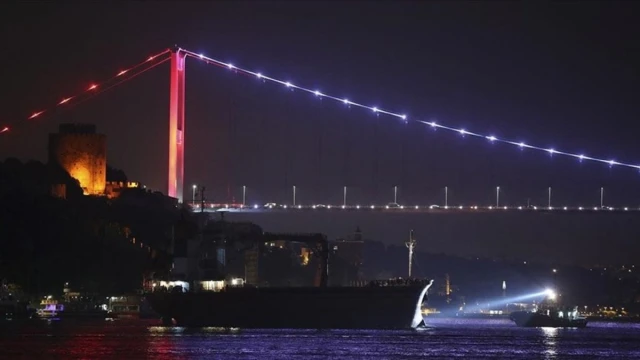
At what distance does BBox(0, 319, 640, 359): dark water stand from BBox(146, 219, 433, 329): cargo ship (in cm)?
165

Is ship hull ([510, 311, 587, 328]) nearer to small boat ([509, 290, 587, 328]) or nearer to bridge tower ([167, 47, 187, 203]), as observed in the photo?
small boat ([509, 290, 587, 328])

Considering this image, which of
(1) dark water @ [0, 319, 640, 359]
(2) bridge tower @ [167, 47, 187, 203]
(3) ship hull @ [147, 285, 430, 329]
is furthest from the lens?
(2) bridge tower @ [167, 47, 187, 203]

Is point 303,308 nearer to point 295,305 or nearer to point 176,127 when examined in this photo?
point 295,305

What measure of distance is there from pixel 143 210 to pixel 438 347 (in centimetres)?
7052

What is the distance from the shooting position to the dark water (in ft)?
178

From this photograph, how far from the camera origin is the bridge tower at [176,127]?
318 feet

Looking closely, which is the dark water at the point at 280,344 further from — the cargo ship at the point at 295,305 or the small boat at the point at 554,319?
the small boat at the point at 554,319

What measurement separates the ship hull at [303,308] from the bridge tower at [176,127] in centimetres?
1948


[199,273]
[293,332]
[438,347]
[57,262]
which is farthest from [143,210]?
[438,347]

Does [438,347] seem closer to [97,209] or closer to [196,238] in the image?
[196,238]

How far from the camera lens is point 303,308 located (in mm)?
75938

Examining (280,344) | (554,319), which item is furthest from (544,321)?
(280,344)

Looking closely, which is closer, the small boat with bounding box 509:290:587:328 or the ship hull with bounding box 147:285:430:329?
the ship hull with bounding box 147:285:430:329

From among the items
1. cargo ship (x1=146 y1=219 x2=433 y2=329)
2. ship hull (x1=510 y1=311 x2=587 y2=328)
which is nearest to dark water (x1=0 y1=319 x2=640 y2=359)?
cargo ship (x1=146 y1=219 x2=433 y2=329)
